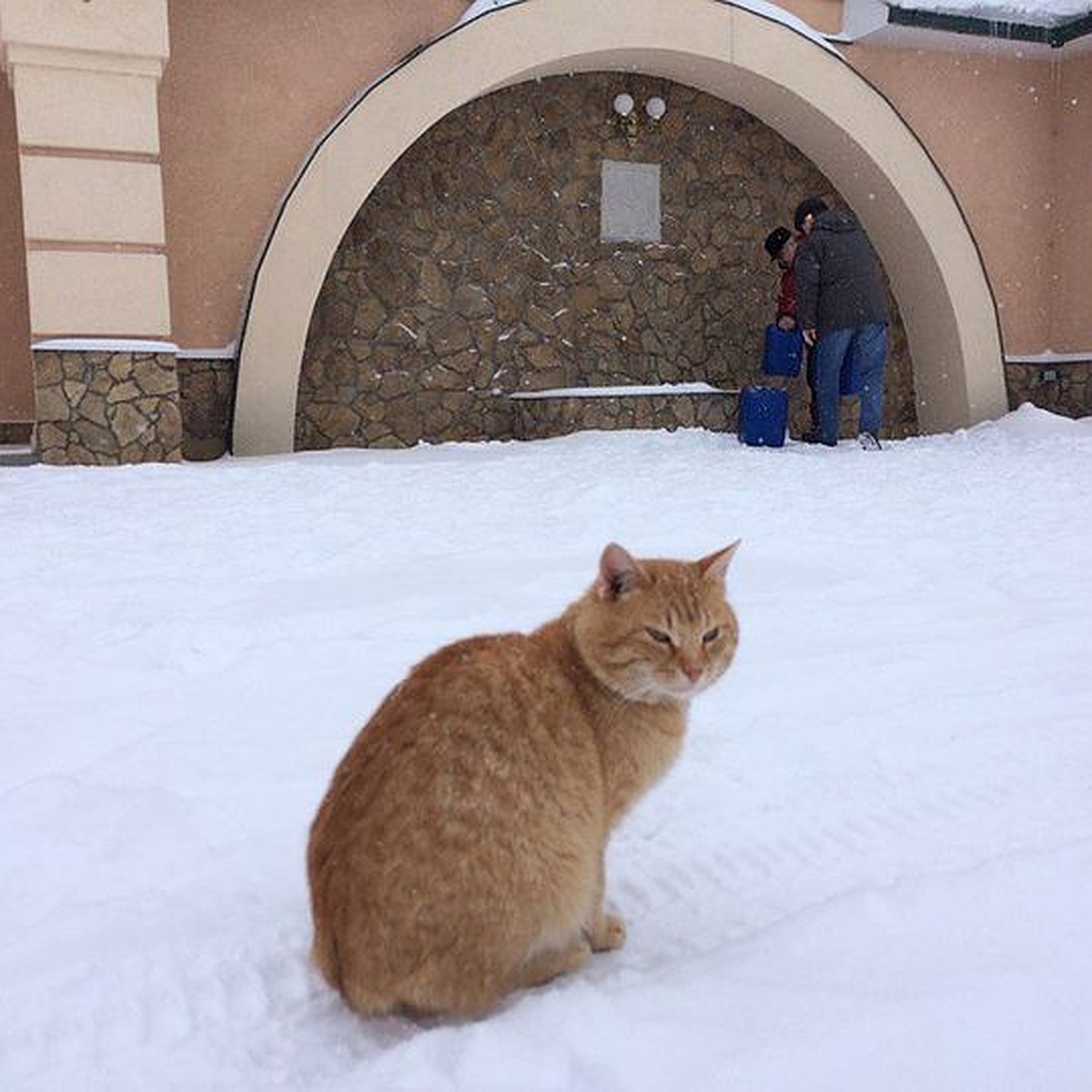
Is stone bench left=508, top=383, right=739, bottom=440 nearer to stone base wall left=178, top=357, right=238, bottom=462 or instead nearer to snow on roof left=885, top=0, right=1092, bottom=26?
stone base wall left=178, top=357, right=238, bottom=462

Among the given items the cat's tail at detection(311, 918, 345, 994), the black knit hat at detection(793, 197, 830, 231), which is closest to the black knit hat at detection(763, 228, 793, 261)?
the black knit hat at detection(793, 197, 830, 231)

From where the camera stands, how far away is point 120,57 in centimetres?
662

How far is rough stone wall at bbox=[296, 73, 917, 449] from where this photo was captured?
29.9 ft

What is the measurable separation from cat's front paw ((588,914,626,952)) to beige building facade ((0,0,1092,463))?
20.2 feet

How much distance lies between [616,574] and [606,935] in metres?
0.59

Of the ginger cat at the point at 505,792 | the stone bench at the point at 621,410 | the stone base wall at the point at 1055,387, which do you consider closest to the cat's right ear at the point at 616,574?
the ginger cat at the point at 505,792

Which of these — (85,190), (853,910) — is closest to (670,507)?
(853,910)

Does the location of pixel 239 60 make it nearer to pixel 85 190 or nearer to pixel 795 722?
pixel 85 190

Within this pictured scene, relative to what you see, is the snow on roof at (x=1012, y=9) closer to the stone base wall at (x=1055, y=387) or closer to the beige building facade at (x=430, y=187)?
the beige building facade at (x=430, y=187)

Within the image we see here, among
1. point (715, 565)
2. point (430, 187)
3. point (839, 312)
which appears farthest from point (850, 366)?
point (715, 565)

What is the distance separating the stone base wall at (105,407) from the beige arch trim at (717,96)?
0.75 metres

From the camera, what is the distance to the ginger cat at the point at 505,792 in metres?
1.42

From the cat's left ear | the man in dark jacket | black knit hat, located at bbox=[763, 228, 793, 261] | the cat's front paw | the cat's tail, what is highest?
black knit hat, located at bbox=[763, 228, 793, 261]

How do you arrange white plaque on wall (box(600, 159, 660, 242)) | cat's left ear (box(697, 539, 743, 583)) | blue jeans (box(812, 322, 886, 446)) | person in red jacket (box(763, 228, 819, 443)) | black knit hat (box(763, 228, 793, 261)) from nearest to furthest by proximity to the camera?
cat's left ear (box(697, 539, 743, 583))
blue jeans (box(812, 322, 886, 446))
person in red jacket (box(763, 228, 819, 443))
black knit hat (box(763, 228, 793, 261))
white plaque on wall (box(600, 159, 660, 242))
